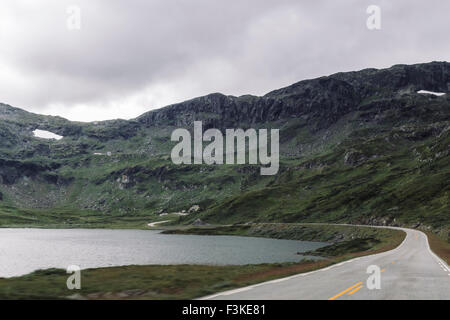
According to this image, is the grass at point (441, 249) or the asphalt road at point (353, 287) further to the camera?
the grass at point (441, 249)

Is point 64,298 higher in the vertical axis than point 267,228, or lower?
higher

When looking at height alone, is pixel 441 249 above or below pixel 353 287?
below

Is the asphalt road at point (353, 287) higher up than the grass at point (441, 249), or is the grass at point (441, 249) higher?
the asphalt road at point (353, 287)

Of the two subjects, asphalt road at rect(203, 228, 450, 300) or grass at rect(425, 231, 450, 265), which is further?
grass at rect(425, 231, 450, 265)

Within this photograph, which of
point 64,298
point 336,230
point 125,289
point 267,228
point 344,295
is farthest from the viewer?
point 267,228

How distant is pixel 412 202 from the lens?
14900cm

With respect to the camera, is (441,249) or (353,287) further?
(441,249)

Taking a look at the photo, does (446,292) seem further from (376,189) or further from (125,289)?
(376,189)

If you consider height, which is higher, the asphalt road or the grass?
the asphalt road

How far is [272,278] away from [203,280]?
6.45m

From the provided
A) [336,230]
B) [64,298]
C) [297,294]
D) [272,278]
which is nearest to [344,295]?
[297,294]
